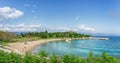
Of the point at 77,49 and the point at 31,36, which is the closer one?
the point at 77,49

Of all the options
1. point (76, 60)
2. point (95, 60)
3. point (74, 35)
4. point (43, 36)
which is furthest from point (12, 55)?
point (74, 35)

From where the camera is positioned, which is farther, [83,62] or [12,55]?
[12,55]

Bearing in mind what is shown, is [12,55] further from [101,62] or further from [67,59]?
[101,62]

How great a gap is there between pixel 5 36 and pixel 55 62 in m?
48.0

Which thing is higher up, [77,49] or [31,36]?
[31,36]

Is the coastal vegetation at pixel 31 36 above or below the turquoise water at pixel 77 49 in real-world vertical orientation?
above

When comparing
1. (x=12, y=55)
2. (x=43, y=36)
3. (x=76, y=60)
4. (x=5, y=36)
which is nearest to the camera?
(x=76, y=60)

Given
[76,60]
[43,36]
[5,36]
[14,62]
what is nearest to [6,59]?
[14,62]

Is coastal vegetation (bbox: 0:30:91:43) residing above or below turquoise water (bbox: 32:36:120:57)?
above

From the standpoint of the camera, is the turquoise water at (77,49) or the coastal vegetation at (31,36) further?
the coastal vegetation at (31,36)

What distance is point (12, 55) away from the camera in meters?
Result: 16.9

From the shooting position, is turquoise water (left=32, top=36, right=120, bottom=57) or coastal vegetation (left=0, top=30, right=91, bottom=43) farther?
coastal vegetation (left=0, top=30, right=91, bottom=43)

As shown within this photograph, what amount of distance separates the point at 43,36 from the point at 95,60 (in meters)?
79.9

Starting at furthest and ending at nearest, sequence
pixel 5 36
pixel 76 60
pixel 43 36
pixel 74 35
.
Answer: pixel 74 35 < pixel 43 36 < pixel 5 36 < pixel 76 60
